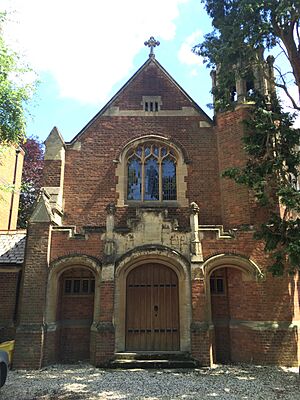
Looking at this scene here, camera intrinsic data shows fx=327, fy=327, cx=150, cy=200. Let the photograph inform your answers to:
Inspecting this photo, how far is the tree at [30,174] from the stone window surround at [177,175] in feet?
40.5

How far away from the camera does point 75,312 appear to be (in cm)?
1087

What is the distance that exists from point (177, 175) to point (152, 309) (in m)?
5.07

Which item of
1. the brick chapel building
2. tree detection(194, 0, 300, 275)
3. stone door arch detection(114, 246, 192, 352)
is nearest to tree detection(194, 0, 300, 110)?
tree detection(194, 0, 300, 275)

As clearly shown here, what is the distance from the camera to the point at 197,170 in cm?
1267

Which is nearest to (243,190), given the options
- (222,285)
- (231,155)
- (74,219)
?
(231,155)

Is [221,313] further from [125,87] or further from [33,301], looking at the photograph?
[125,87]

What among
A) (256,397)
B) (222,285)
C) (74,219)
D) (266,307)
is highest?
(74,219)

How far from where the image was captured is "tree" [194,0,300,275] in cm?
852

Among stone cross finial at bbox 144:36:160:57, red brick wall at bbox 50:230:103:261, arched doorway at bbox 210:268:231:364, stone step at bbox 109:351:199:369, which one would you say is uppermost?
stone cross finial at bbox 144:36:160:57

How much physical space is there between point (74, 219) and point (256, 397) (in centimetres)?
803

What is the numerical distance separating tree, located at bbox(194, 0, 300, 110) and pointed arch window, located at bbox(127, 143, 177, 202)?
11.8 ft

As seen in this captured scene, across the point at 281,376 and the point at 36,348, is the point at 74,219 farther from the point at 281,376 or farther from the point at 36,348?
the point at 281,376

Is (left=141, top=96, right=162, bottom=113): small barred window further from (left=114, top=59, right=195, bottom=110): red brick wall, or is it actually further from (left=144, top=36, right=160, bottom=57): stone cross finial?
(left=144, top=36, right=160, bottom=57): stone cross finial

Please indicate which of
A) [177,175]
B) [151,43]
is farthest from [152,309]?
[151,43]
